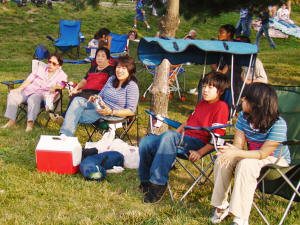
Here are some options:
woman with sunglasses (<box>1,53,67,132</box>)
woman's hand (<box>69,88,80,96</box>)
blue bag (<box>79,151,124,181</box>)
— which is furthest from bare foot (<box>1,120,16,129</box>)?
blue bag (<box>79,151,124,181</box>)

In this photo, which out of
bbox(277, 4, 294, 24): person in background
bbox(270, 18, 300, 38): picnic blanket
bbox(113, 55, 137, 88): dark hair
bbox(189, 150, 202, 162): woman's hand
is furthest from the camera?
bbox(277, 4, 294, 24): person in background

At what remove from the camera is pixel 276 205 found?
300 centimetres

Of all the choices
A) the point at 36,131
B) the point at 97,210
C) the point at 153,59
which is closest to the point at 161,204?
the point at 97,210

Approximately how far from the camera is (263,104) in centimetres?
256

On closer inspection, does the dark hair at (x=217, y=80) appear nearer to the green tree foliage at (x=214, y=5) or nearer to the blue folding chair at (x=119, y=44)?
the green tree foliage at (x=214, y=5)

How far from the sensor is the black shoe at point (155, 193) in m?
2.98

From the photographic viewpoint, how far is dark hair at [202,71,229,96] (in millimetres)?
3078

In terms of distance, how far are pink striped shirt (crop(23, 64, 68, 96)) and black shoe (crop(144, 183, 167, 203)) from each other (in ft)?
7.61

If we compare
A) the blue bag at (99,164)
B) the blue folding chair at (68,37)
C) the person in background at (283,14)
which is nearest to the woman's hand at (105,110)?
the blue bag at (99,164)

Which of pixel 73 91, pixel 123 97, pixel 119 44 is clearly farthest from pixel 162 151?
pixel 119 44

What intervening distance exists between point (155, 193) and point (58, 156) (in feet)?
3.25

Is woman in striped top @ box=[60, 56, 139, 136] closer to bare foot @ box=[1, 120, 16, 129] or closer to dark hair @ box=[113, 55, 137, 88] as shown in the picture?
dark hair @ box=[113, 55, 137, 88]

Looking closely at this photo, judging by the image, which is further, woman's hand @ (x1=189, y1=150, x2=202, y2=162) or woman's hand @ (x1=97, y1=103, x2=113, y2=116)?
woman's hand @ (x1=97, y1=103, x2=113, y2=116)

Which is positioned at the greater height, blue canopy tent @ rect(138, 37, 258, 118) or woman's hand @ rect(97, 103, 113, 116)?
blue canopy tent @ rect(138, 37, 258, 118)
